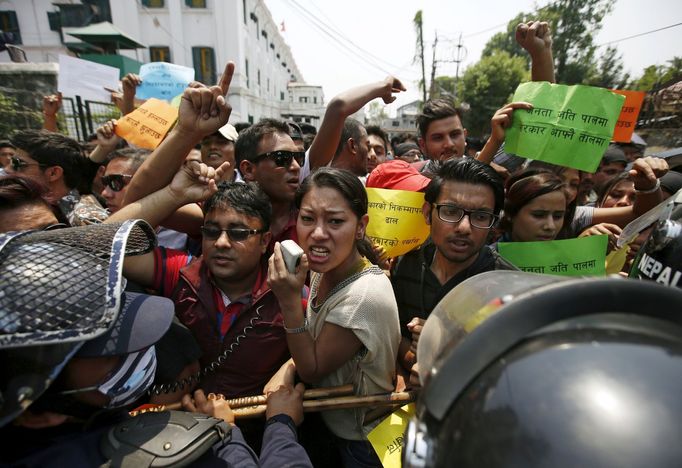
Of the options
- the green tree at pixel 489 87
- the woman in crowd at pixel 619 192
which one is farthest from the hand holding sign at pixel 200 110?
the green tree at pixel 489 87

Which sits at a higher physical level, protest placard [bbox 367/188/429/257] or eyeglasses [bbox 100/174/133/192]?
eyeglasses [bbox 100/174/133/192]

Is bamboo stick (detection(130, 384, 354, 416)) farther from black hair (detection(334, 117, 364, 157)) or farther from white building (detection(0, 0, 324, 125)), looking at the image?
white building (detection(0, 0, 324, 125))

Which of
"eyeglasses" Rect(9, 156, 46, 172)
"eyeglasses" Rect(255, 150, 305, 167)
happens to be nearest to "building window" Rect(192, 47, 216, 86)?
"eyeglasses" Rect(9, 156, 46, 172)

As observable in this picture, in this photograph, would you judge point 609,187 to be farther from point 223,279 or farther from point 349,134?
point 223,279

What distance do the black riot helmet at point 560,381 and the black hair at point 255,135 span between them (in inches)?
92.6

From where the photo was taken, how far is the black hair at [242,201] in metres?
1.99

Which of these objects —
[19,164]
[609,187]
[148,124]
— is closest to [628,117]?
[609,187]

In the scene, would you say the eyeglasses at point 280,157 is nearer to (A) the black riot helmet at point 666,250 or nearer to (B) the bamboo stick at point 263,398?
(B) the bamboo stick at point 263,398

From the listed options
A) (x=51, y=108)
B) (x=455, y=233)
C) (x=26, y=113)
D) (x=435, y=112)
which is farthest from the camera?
(x=26, y=113)

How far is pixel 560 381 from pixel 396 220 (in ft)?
5.33

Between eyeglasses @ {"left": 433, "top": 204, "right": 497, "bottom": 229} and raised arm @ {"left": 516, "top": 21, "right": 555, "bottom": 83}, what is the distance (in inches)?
56.3

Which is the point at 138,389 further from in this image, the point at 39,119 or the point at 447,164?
the point at 39,119

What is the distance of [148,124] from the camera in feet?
9.12

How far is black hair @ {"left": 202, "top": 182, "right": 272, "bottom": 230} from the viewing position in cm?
199
